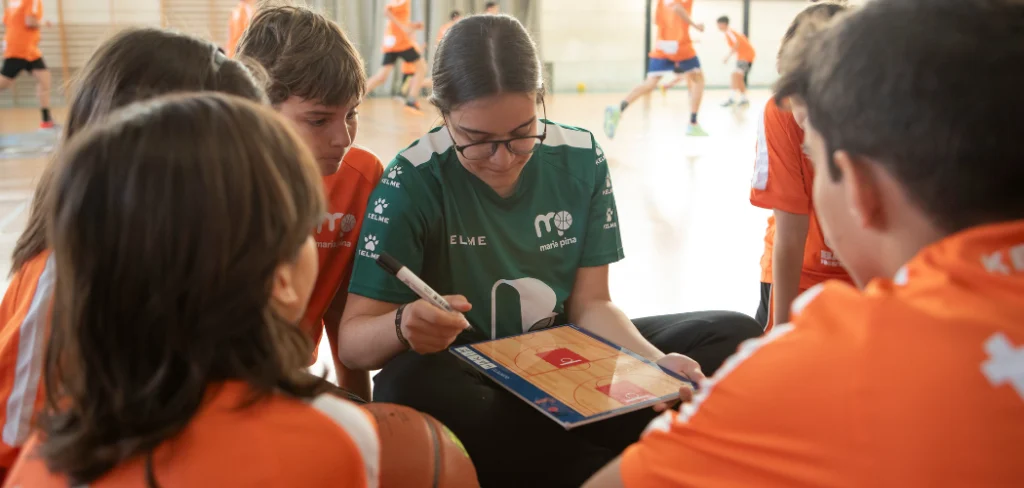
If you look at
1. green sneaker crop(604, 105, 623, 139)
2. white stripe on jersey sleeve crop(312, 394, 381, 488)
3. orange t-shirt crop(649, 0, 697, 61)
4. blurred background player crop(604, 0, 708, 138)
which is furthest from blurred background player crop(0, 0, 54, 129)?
white stripe on jersey sleeve crop(312, 394, 381, 488)

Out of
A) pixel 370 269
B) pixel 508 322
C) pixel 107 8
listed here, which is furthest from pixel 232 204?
pixel 107 8

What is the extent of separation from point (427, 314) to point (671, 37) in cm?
718

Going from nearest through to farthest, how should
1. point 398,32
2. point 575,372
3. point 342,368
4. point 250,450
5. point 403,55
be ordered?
1. point 250,450
2. point 575,372
3. point 342,368
4. point 398,32
5. point 403,55

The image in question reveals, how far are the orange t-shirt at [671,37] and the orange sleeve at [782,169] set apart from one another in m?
6.22

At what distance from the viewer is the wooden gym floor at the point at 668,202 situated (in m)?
3.09

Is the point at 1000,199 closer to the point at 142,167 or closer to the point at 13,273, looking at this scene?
the point at 142,167

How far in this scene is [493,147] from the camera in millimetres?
1485

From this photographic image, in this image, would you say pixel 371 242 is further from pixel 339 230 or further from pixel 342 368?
pixel 342 368

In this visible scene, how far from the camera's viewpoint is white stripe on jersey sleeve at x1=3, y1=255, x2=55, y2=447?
980mm

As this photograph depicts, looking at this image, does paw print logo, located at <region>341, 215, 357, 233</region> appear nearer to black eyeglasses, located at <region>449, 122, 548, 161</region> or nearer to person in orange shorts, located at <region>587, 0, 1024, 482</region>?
black eyeglasses, located at <region>449, 122, 548, 161</region>

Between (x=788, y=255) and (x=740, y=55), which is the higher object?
(x=740, y=55)

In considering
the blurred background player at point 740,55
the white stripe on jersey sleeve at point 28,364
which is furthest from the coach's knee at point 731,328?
the blurred background player at point 740,55

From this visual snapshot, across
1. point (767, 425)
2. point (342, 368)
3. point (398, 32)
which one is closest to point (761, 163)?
point (342, 368)

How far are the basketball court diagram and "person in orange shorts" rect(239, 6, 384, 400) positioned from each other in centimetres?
36
